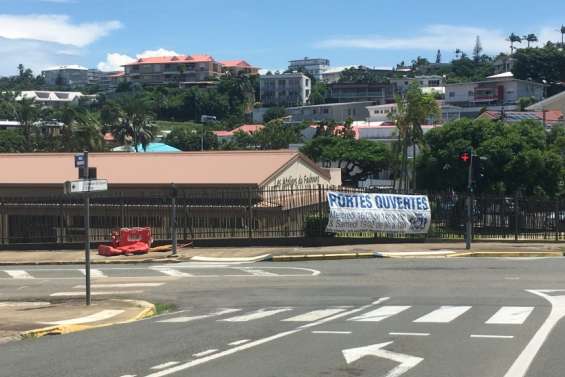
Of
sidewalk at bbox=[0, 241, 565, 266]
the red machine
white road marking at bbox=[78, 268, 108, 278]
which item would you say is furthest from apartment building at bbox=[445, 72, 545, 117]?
white road marking at bbox=[78, 268, 108, 278]

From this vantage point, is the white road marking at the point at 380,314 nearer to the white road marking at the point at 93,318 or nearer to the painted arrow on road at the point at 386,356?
the painted arrow on road at the point at 386,356

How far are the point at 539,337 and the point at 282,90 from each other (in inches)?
7217

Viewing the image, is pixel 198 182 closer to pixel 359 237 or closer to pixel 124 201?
pixel 124 201

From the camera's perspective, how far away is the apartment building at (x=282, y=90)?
190500mm

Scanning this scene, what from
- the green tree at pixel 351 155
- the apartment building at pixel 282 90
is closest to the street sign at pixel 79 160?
the green tree at pixel 351 155

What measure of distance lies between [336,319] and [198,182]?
72.1 ft

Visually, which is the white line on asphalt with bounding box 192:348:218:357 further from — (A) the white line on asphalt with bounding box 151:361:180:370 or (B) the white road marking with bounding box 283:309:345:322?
(B) the white road marking with bounding box 283:309:345:322

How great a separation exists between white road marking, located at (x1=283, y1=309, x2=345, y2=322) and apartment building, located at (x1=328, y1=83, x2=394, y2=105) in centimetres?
16177

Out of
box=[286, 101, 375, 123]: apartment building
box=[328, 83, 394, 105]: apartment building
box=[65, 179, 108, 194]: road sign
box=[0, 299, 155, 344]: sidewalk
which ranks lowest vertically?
box=[0, 299, 155, 344]: sidewalk

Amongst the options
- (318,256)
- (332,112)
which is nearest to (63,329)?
(318,256)

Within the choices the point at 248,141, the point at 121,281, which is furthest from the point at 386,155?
the point at 121,281

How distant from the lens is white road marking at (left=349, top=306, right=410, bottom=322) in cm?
1261

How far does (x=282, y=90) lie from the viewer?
629ft

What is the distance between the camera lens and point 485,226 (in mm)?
30406
